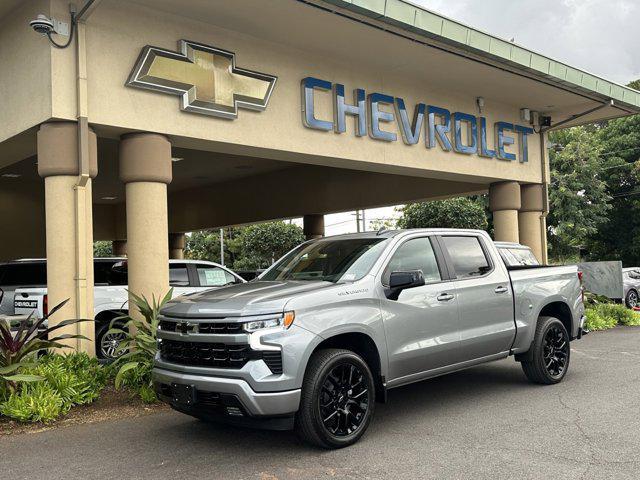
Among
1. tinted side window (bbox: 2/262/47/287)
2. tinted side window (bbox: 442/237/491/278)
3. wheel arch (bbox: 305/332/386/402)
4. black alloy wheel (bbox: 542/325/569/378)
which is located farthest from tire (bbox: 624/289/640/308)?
tinted side window (bbox: 2/262/47/287)

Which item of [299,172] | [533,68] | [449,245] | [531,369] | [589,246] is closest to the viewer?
[449,245]

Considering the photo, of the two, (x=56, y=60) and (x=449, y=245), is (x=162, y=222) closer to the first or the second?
(x=56, y=60)

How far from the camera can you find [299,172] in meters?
18.8

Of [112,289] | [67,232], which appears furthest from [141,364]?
[112,289]

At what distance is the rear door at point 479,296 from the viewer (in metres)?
6.45

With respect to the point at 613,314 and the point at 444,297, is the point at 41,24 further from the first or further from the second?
the point at 613,314

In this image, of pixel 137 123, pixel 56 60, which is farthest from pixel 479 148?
pixel 56 60

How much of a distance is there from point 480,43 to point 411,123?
206 cm

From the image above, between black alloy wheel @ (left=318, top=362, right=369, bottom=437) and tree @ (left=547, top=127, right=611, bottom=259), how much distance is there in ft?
81.7

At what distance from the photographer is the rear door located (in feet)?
21.2

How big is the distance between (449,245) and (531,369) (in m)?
1.98

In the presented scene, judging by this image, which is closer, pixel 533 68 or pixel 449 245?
pixel 449 245

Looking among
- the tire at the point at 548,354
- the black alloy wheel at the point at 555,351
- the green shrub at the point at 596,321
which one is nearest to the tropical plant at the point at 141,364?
the tire at the point at 548,354

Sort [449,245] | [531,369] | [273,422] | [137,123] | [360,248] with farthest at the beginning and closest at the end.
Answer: [137,123] < [531,369] < [449,245] < [360,248] < [273,422]
